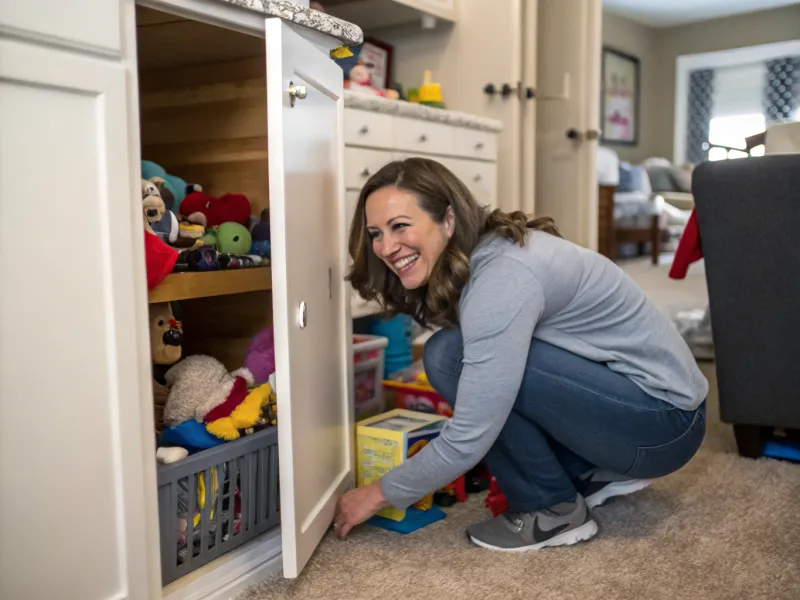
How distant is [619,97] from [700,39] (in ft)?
4.05

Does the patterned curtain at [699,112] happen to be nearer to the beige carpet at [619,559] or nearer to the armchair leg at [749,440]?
the armchair leg at [749,440]

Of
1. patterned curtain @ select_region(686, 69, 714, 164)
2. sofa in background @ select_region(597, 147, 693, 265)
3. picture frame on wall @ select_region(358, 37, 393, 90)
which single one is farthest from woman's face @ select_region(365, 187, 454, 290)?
patterned curtain @ select_region(686, 69, 714, 164)

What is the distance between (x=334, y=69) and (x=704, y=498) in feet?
3.86

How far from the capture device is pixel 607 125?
7617mm

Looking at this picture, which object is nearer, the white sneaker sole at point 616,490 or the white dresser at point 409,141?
the white sneaker sole at point 616,490

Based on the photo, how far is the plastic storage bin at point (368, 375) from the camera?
6.24ft

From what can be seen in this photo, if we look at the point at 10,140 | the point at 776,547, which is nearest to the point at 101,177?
the point at 10,140

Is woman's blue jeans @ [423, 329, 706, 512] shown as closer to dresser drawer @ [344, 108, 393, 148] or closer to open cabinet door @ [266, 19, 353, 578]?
open cabinet door @ [266, 19, 353, 578]

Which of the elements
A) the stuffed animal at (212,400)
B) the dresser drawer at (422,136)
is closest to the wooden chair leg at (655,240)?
the dresser drawer at (422,136)

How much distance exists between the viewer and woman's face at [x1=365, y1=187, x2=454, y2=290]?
129 centimetres

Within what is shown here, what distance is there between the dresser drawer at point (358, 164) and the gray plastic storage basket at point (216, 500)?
892 mm

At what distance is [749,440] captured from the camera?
6.00 ft

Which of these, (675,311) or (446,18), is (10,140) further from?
(675,311)

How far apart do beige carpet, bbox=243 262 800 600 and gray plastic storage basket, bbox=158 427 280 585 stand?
109mm
